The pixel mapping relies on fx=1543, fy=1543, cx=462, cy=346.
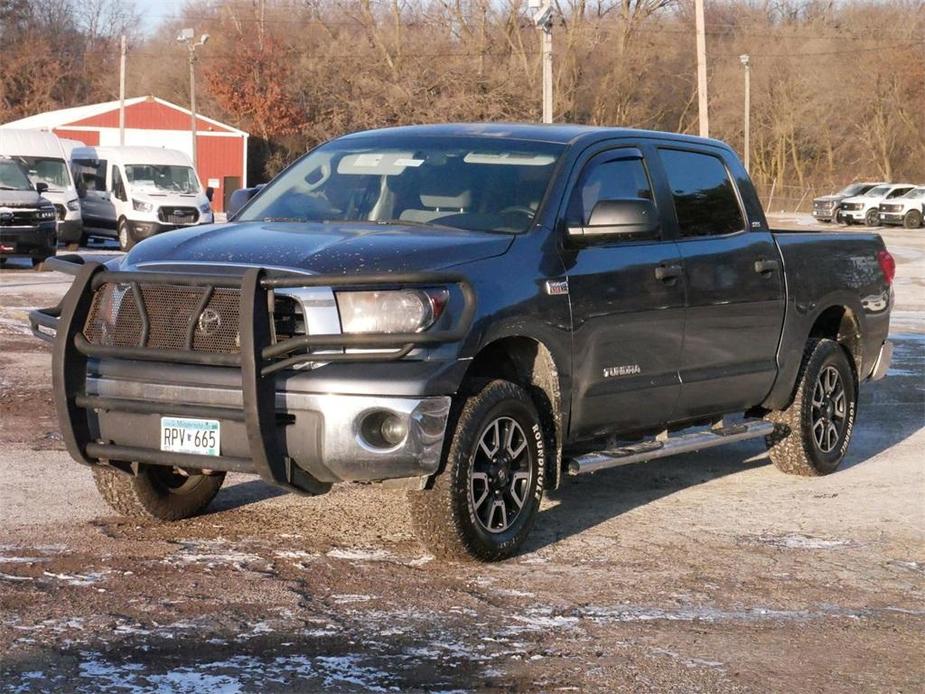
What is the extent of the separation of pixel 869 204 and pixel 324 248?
5131 centimetres

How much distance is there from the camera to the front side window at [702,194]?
26.4ft

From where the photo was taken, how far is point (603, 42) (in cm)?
7156

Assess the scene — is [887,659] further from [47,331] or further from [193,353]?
[47,331]

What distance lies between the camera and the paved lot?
5.00 m

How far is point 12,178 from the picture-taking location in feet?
83.8

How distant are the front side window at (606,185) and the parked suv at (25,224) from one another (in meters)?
18.1

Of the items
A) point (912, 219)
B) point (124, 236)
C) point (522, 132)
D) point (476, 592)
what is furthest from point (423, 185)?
point (912, 219)

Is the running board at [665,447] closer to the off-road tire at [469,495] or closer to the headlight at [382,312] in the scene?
the off-road tire at [469,495]

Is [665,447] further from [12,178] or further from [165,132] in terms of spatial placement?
[165,132]

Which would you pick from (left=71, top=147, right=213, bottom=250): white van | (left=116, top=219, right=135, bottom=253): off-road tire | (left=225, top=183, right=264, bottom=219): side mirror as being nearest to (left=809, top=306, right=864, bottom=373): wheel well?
(left=225, top=183, right=264, bottom=219): side mirror

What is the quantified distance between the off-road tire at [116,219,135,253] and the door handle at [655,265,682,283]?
25153 mm

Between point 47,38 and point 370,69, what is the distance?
2985cm

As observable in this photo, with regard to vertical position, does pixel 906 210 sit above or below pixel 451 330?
below

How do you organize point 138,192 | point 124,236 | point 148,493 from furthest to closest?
1. point 124,236
2. point 138,192
3. point 148,493
